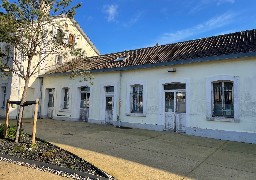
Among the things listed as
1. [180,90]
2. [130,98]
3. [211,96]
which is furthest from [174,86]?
[130,98]

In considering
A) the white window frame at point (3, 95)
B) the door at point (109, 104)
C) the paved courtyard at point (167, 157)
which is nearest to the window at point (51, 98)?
the white window frame at point (3, 95)

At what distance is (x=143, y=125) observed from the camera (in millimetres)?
12250

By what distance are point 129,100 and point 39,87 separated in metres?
8.75

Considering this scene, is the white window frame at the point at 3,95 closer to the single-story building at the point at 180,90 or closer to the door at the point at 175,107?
the single-story building at the point at 180,90

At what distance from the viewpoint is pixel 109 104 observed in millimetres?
14172

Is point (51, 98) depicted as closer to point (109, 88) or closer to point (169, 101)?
point (109, 88)

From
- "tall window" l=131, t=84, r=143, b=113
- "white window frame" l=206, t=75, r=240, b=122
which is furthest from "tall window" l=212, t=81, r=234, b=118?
"tall window" l=131, t=84, r=143, b=113

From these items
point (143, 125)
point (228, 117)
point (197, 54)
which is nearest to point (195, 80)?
point (197, 54)

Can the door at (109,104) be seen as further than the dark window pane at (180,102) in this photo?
Yes

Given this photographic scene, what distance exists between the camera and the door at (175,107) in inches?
438

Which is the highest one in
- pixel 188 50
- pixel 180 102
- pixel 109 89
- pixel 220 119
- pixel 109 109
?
pixel 188 50

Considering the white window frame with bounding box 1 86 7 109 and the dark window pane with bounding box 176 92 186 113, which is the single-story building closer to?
the dark window pane with bounding box 176 92 186 113

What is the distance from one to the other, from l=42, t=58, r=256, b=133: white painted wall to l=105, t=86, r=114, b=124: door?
1.11ft

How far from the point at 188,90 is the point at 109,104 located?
5.42 metres
